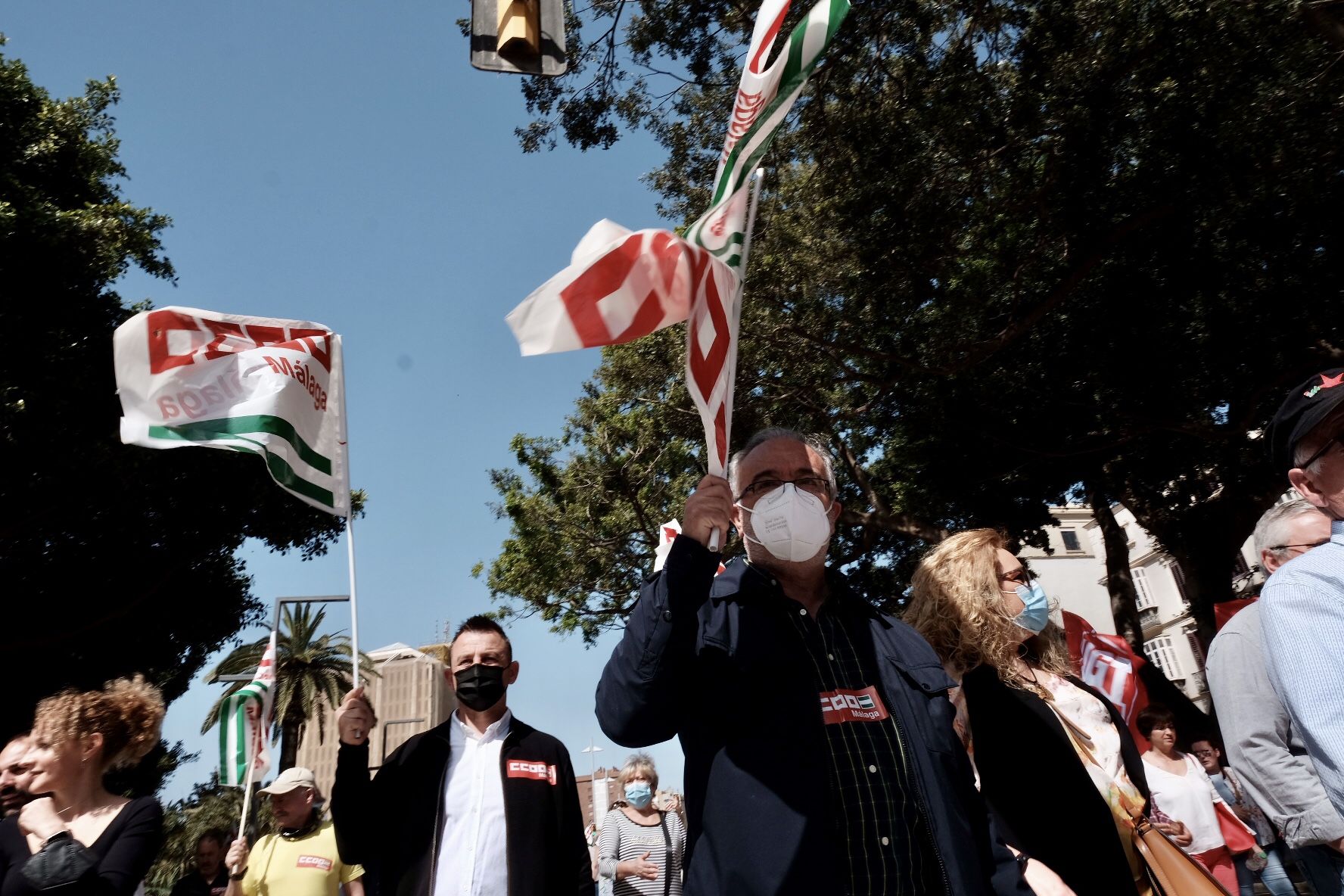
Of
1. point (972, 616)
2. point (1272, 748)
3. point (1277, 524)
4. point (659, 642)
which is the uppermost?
point (1277, 524)

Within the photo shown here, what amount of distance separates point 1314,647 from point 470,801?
3013mm

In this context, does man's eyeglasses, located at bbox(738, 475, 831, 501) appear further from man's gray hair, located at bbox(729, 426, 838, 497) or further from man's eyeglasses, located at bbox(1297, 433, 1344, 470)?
man's eyeglasses, located at bbox(1297, 433, 1344, 470)

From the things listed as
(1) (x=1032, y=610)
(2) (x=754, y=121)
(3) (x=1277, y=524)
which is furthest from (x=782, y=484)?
(3) (x=1277, y=524)

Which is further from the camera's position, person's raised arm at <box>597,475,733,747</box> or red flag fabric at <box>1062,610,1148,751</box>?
red flag fabric at <box>1062,610,1148,751</box>

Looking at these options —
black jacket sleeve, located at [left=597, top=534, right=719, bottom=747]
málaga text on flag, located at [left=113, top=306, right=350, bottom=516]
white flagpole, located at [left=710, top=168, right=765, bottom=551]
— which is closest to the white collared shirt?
málaga text on flag, located at [left=113, top=306, right=350, bottom=516]

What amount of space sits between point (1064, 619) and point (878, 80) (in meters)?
7.24

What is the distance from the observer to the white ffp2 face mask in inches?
102

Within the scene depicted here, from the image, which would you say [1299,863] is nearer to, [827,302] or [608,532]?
Answer: [827,302]

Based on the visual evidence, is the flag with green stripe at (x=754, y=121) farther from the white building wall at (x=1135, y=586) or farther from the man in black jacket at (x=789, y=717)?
the white building wall at (x=1135, y=586)

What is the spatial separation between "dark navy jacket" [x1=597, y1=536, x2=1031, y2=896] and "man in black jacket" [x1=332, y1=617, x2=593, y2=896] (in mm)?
1440

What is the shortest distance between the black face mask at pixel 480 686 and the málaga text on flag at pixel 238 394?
0.93m

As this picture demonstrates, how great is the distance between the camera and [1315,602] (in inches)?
78.5

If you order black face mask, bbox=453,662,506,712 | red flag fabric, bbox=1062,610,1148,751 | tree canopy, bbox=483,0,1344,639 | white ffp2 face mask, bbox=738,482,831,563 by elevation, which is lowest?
red flag fabric, bbox=1062,610,1148,751

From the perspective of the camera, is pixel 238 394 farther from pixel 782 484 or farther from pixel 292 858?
pixel 292 858
